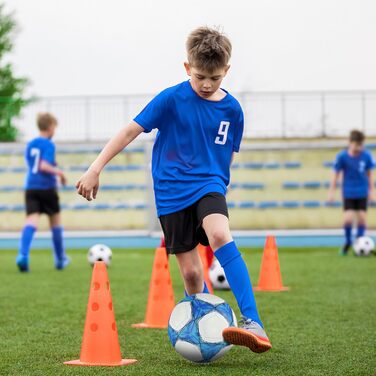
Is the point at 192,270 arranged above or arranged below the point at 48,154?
below

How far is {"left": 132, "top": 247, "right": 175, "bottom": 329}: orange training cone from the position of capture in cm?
652

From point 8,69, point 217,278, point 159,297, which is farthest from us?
point 8,69

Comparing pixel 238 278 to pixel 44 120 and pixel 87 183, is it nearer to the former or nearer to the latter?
pixel 87 183

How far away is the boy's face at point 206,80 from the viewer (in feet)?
15.9

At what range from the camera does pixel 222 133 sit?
5.06 meters

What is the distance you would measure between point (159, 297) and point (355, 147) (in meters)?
7.99

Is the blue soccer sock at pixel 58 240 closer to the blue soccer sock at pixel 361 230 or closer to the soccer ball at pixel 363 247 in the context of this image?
the soccer ball at pixel 363 247

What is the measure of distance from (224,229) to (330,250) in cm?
1128

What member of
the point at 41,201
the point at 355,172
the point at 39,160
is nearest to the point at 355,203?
the point at 355,172

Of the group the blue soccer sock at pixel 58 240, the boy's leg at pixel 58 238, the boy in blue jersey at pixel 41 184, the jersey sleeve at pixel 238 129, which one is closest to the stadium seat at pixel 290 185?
the boy's leg at pixel 58 238

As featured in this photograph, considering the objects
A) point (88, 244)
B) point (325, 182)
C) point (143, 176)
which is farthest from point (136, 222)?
point (325, 182)

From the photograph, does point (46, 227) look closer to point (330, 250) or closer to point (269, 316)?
point (330, 250)

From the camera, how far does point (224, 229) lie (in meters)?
4.79

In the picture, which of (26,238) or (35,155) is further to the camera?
(35,155)
